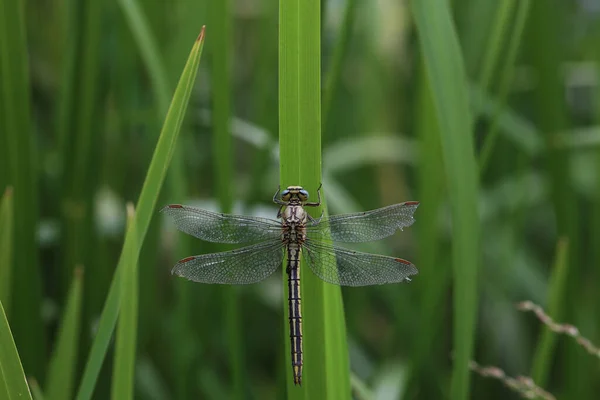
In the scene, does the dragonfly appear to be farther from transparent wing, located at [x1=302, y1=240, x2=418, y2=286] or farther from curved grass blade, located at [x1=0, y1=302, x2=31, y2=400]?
curved grass blade, located at [x1=0, y1=302, x2=31, y2=400]

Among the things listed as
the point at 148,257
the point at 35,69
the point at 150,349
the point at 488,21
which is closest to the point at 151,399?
the point at 150,349

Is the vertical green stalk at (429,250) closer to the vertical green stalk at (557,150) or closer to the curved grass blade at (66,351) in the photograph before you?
the vertical green stalk at (557,150)

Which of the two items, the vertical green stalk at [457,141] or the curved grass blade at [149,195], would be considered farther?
the vertical green stalk at [457,141]

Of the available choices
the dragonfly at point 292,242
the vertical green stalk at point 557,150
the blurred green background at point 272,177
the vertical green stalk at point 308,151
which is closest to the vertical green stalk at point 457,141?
the blurred green background at point 272,177

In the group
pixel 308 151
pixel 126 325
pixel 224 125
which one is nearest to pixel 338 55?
pixel 224 125

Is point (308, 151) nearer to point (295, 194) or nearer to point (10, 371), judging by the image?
point (295, 194)

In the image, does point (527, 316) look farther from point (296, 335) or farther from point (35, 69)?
point (35, 69)

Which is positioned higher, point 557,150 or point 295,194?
point 557,150
